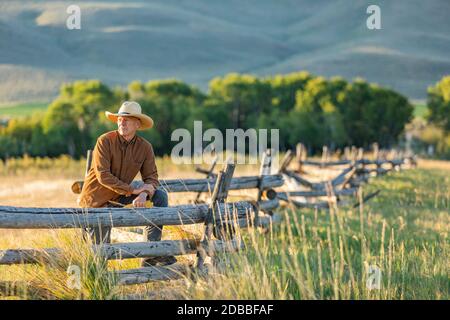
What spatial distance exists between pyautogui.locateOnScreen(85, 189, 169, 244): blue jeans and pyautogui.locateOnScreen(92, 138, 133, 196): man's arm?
1.13 ft

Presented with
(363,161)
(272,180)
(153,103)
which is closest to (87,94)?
(153,103)

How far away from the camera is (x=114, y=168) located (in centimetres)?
Answer: 717

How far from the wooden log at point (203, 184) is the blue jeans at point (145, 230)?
1.40m

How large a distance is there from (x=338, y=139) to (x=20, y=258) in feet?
172

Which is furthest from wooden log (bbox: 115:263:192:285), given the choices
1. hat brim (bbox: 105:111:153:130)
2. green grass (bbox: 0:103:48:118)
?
green grass (bbox: 0:103:48:118)

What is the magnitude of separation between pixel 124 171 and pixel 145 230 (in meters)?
0.61

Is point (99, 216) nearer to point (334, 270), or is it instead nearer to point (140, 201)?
point (140, 201)

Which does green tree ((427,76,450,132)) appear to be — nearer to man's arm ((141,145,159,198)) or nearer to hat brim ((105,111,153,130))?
hat brim ((105,111,153,130))

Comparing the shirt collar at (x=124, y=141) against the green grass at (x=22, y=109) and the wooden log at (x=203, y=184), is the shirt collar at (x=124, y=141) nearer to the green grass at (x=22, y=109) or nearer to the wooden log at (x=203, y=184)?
the wooden log at (x=203, y=184)

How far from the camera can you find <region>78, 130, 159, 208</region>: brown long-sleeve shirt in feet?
23.0

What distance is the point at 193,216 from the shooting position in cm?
691

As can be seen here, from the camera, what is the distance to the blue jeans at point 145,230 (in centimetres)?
675
